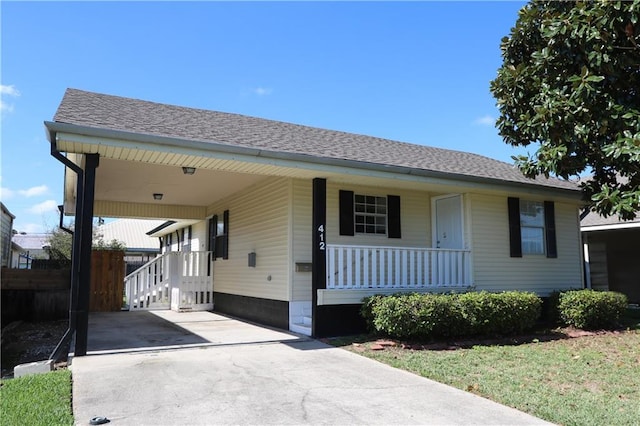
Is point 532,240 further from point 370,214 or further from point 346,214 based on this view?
point 346,214

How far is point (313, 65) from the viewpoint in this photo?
1192cm

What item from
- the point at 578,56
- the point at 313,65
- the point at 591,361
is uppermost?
the point at 313,65

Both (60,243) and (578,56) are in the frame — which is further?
(60,243)

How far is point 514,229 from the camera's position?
12180 mm

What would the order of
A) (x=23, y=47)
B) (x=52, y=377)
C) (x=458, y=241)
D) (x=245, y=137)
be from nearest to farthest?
1. (x=52, y=377)
2. (x=23, y=47)
3. (x=245, y=137)
4. (x=458, y=241)

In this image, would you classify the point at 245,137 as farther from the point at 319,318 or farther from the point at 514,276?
the point at 514,276

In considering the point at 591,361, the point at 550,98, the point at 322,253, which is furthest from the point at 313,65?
the point at 591,361

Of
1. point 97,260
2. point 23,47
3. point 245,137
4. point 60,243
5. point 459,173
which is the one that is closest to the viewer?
point 23,47

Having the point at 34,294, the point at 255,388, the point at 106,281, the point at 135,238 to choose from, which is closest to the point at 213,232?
the point at 106,281

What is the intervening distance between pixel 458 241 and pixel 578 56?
516 cm

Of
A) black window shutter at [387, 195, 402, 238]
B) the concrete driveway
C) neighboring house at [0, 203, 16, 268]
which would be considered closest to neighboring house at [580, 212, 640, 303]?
black window shutter at [387, 195, 402, 238]

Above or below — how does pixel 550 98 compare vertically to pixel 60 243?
above

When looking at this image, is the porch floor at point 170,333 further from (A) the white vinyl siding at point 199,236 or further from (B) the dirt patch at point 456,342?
(A) the white vinyl siding at point 199,236

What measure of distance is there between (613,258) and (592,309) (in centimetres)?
1065
